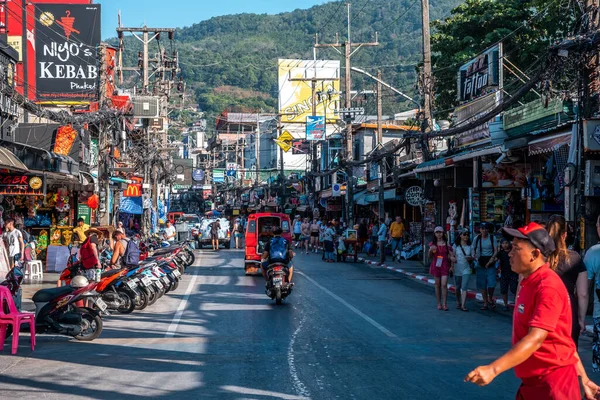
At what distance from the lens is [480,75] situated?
26.3 m

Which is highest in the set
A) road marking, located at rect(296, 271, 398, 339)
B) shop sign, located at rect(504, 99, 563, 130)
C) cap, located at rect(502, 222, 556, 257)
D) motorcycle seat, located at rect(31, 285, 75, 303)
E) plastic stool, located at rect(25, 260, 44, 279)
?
shop sign, located at rect(504, 99, 563, 130)

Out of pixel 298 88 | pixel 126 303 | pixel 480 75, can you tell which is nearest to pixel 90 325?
pixel 126 303

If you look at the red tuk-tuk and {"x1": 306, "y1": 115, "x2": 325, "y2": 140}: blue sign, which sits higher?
{"x1": 306, "y1": 115, "x2": 325, "y2": 140}: blue sign

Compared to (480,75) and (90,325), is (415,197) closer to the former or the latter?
(480,75)

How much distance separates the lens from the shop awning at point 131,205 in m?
40.0

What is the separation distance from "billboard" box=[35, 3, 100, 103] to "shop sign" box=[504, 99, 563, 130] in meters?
20.0

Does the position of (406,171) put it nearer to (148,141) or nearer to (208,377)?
(148,141)

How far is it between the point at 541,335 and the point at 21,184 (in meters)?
18.5

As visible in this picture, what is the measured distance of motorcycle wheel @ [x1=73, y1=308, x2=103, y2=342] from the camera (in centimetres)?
1234

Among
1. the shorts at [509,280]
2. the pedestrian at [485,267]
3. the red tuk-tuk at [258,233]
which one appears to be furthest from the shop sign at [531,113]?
the red tuk-tuk at [258,233]

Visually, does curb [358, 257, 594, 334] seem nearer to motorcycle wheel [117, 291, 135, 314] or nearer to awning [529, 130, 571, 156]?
awning [529, 130, 571, 156]

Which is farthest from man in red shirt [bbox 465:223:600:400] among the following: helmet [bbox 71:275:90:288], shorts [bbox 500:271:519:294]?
shorts [bbox 500:271:519:294]

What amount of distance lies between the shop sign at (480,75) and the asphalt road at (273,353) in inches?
377

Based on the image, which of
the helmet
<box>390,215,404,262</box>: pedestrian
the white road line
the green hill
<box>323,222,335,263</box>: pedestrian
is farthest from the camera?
the green hill
